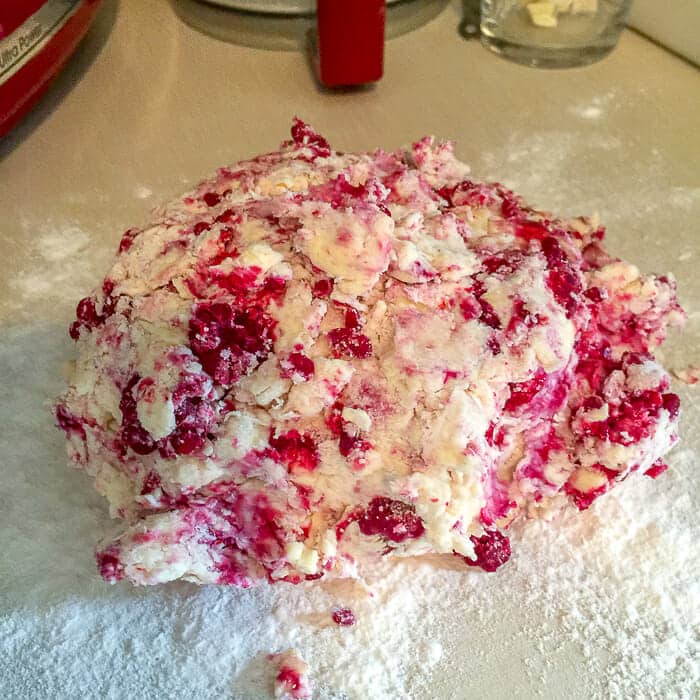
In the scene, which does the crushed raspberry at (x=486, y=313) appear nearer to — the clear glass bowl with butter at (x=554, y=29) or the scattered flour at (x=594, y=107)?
the scattered flour at (x=594, y=107)

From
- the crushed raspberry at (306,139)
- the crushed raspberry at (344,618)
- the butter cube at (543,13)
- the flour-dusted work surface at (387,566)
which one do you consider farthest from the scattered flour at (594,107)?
the crushed raspberry at (344,618)

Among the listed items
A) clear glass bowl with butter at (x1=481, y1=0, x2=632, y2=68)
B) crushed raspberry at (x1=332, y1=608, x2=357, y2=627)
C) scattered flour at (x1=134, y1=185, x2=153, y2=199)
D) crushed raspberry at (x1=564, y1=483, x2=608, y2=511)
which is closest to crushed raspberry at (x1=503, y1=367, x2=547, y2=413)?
crushed raspberry at (x1=564, y1=483, x2=608, y2=511)

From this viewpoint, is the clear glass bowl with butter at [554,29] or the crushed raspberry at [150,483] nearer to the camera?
the crushed raspberry at [150,483]

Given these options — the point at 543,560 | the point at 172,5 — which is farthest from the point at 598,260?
the point at 172,5

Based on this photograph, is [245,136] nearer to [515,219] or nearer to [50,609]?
[515,219]

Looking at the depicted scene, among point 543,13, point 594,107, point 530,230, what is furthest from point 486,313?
point 543,13

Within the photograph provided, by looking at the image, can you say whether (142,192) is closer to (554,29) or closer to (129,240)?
(129,240)

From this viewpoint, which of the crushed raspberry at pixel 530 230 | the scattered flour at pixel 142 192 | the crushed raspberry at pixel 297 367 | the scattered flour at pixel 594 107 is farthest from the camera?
the scattered flour at pixel 594 107

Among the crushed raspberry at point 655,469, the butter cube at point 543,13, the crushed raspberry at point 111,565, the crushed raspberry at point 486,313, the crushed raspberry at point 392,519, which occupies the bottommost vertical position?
the crushed raspberry at point 655,469
